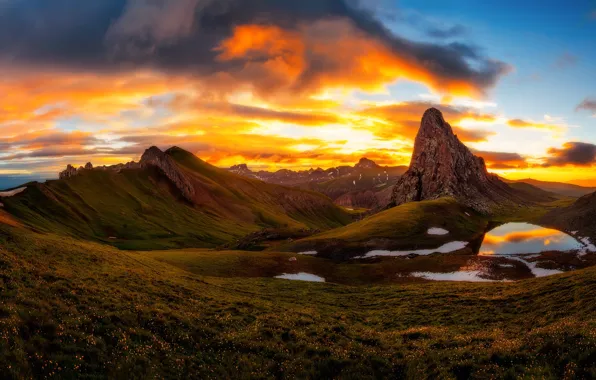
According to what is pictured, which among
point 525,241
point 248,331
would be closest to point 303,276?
point 248,331

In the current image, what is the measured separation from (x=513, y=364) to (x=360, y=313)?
2233cm

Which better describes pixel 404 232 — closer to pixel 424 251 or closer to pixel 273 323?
pixel 424 251

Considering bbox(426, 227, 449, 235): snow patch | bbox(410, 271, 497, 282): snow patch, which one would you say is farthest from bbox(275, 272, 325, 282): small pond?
bbox(426, 227, 449, 235): snow patch

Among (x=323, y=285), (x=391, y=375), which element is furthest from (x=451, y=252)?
(x=391, y=375)

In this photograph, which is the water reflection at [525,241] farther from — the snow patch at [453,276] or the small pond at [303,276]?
the small pond at [303,276]

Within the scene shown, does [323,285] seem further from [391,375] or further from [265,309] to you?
[391,375]

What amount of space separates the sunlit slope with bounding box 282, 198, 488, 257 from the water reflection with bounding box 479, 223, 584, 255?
6847 millimetres

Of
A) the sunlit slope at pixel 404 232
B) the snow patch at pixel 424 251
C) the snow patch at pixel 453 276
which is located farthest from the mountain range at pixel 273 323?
the sunlit slope at pixel 404 232

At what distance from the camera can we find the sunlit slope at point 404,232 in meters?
97.2

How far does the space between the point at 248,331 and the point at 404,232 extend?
302 ft

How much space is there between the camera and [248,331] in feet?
84.9

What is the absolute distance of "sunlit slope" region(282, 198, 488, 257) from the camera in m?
97.2

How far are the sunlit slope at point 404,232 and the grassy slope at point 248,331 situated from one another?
2183 inches

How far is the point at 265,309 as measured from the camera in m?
34.6
